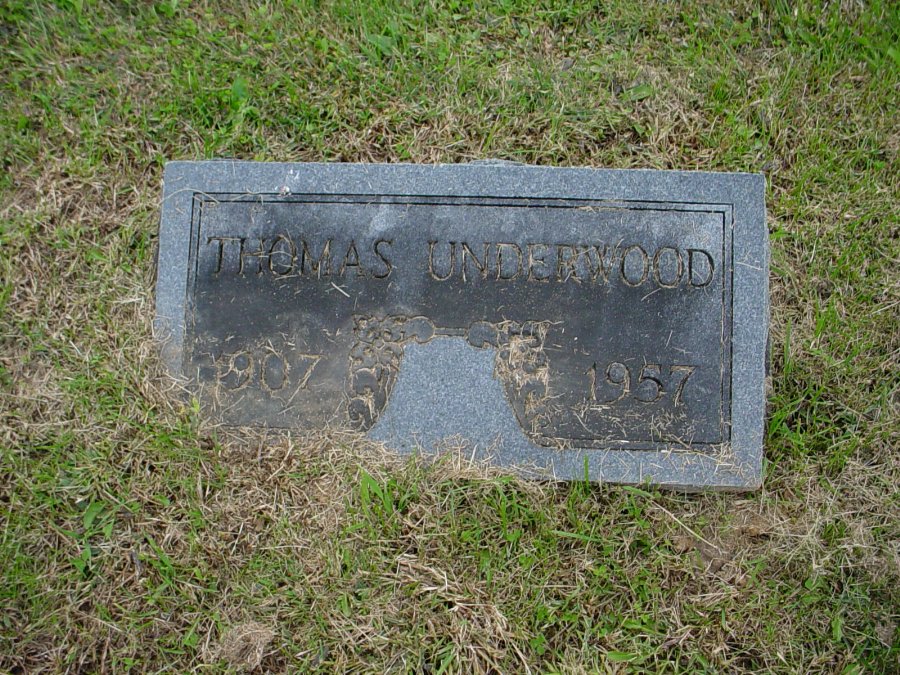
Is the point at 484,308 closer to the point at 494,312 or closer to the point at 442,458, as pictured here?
the point at 494,312

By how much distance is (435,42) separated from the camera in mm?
2875

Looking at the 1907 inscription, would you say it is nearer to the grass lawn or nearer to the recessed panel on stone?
the recessed panel on stone

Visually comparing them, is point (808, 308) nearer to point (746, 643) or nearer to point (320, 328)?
point (746, 643)

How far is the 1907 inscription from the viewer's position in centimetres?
240

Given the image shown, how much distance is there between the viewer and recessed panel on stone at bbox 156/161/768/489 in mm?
2400

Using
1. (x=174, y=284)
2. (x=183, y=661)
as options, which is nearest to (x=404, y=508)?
(x=183, y=661)

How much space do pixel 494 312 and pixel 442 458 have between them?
1.86ft

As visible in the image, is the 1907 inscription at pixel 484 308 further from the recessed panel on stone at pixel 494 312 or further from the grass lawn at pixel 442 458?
the grass lawn at pixel 442 458

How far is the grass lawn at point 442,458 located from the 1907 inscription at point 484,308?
0.22 meters

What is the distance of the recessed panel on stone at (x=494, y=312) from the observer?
2400 millimetres

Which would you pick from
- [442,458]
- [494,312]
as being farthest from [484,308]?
[442,458]

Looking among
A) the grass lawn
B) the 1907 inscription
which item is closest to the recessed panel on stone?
the 1907 inscription

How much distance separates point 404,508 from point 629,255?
1249mm

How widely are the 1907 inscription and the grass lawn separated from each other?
0.72ft
